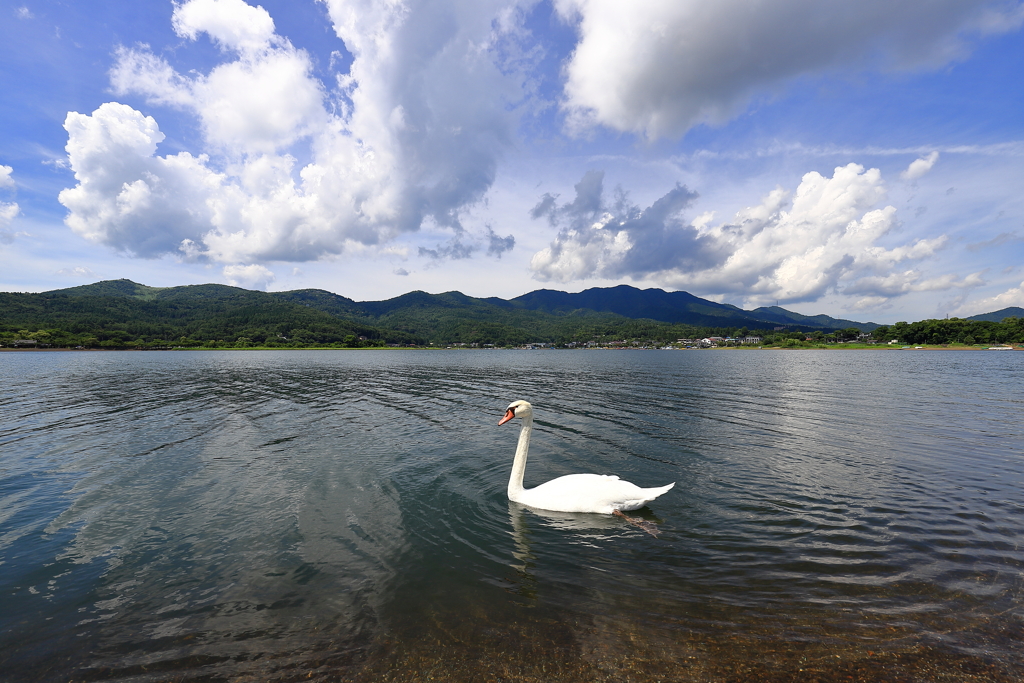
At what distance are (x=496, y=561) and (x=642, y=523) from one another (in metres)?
4.18

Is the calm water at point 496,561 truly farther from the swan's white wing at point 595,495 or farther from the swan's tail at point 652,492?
the swan's tail at point 652,492

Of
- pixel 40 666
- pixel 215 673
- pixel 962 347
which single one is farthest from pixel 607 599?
pixel 962 347

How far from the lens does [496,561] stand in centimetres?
869

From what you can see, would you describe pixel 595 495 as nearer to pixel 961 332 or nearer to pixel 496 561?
pixel 496 561

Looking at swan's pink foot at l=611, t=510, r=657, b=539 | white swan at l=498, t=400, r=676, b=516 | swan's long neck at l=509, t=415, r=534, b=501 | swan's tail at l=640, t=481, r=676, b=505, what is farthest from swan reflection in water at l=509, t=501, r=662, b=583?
swan's tail at l=640, t=481, r=676, b=505

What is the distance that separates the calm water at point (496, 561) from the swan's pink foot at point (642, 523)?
0.27 m

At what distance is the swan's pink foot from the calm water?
267 millimetres

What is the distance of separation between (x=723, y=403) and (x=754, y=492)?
20.9 m

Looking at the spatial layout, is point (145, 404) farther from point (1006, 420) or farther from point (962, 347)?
point (962, 347)

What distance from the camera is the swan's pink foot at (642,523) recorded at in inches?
398

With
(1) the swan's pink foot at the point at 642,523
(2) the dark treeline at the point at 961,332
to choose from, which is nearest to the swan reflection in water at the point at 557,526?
(1) the swan's pink foot at the point at 642,523

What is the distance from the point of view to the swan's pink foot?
1011 cm

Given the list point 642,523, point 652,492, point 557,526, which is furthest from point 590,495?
point 652,492

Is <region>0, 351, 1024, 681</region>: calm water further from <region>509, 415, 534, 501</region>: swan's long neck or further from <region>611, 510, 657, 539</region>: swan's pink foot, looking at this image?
<region>509, 415, 534, 501</region>: swan's long neck
